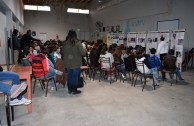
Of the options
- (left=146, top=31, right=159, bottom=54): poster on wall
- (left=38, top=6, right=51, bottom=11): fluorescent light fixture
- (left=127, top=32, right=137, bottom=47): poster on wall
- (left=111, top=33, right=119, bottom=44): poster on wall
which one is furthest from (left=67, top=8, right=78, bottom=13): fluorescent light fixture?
(left=146, top=31, right=159, bottom=54): poster on wall

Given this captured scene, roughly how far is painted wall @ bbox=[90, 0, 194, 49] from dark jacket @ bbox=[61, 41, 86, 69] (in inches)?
224

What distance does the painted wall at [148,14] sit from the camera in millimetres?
7531

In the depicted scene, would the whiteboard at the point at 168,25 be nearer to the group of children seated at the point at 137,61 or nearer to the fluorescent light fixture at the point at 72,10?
the group of children seated at the point at 137,61

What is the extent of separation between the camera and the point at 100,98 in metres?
3.78

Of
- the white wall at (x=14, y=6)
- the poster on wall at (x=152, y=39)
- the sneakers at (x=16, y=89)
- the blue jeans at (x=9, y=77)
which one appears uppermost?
the white wall at (x=14, y=6)

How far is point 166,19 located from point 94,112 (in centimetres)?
698

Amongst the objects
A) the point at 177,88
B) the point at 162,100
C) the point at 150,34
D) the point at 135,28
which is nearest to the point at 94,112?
the point at 162,100

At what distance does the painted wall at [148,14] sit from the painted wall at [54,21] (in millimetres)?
3503

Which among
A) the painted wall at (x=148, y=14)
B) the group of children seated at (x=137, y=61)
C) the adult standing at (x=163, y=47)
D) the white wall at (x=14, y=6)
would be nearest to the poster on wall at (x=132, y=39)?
the painted wall at (x=148, y=14)

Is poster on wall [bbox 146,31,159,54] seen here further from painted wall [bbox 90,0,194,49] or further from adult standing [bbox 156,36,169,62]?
painted wall [bbox 90,0,194,49]

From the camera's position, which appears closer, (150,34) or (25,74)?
(25,74)

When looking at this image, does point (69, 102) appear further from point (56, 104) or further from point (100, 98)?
point (100, 98)

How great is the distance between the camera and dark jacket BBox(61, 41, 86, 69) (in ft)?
12.6

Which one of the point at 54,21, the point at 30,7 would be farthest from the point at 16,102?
the point at 54,21
